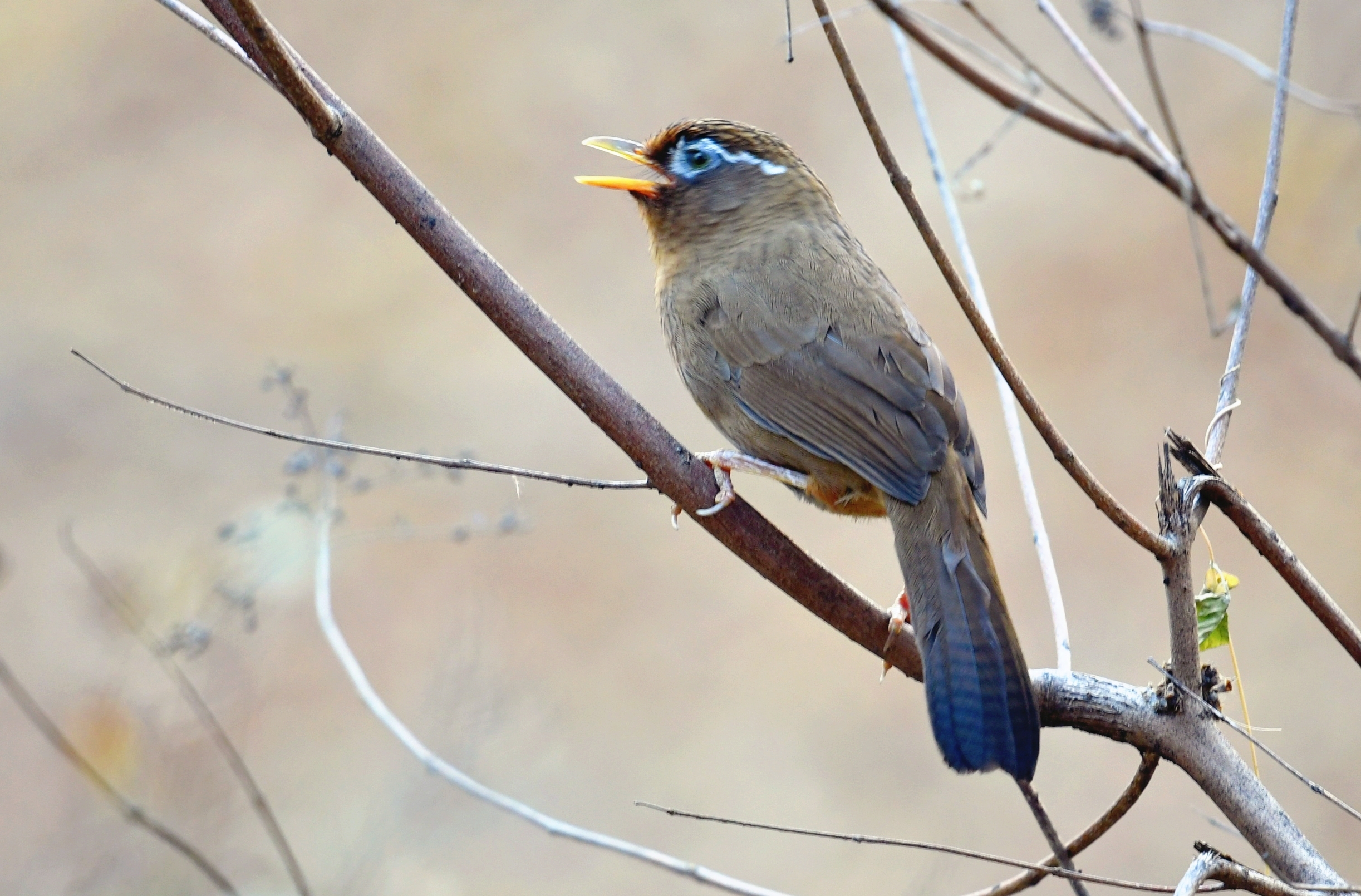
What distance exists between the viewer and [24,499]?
6637 mm

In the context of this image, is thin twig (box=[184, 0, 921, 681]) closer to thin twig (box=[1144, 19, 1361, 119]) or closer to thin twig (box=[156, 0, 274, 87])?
thin twig (box=[156, 0, 274, 87])

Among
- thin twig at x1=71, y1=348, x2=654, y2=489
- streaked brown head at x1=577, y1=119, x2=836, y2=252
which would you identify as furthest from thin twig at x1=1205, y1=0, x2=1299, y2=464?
streaked brown head at x1=577, y1=119, x2=836, y2=252

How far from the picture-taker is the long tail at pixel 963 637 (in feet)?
7.06

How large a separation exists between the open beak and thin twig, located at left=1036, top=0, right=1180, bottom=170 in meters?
1.57

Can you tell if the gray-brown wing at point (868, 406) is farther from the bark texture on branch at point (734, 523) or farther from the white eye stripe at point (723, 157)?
the white eye stripe at point (723, 157)

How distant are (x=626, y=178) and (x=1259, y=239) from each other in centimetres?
185

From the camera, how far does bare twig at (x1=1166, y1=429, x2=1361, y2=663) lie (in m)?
1.87

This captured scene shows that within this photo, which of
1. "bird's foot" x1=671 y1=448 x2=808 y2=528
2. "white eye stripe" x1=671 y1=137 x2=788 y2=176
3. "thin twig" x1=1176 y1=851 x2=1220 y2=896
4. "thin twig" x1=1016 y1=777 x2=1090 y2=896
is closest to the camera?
"thin twig" x1=1176 y1=851 x2=1220 y2=896

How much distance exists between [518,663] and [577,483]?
4.05 m

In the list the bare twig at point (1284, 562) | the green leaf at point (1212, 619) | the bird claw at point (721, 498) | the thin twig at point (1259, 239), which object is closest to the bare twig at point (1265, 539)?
the bare twig at point (1284, 562)

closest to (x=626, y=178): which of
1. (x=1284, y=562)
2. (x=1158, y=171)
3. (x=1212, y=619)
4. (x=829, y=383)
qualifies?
(x=829, y=383)

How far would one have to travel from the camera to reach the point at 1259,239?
2.09 m

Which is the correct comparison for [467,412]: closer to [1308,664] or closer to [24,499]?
[24,499]

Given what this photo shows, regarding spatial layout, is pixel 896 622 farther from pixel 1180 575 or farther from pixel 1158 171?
pixel 1158 171
